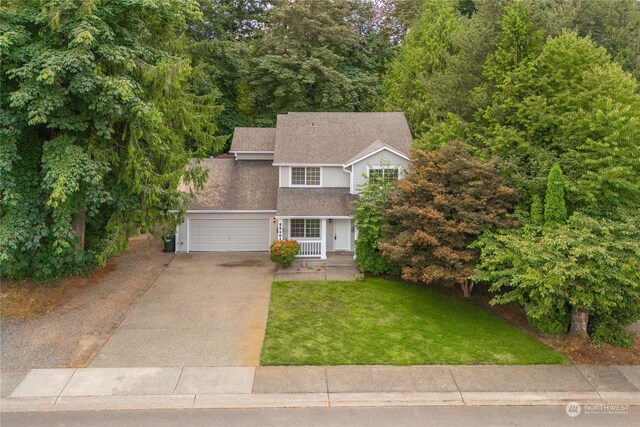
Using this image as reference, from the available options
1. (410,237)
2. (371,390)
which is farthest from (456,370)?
(410,237)

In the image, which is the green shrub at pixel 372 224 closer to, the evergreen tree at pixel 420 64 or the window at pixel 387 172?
the window at pixel 387 172

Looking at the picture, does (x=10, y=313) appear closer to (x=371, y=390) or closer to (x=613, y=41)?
(x=371, y=390)

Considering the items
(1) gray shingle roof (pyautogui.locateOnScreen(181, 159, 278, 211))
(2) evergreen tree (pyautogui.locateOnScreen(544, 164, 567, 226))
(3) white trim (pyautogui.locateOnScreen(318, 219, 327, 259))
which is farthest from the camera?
(1) gray shingle roof (pyautogui.locateOnScreen(181, 159, 278, 211))

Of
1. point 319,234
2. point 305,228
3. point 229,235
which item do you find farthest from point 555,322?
point 229,235

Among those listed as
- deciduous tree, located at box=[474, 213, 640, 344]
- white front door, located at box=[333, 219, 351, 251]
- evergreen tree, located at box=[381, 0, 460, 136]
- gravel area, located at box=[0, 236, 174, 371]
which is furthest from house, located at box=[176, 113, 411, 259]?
deciduous tree, located at box=[474, 213, 640, 344]

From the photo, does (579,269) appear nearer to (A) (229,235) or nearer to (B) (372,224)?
(B) (372,224)

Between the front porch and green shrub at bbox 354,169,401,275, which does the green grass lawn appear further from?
the front porch
